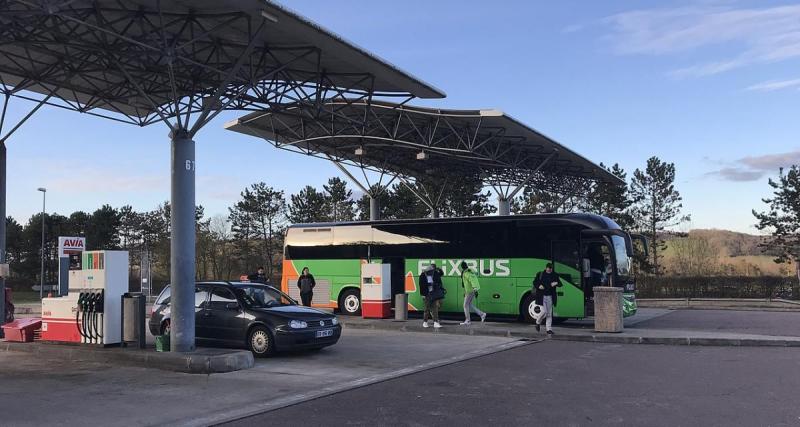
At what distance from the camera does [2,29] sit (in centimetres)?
1227

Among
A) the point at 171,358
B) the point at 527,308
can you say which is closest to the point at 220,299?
the point at 171,358

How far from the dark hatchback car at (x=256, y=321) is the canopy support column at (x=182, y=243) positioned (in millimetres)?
1347

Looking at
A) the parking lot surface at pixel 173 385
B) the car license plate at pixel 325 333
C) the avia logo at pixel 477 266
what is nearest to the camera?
the parking lot surface at pixel 173 385

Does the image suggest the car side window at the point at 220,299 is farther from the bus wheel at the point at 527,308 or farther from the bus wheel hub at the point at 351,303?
the bus wheel at the point at 527,308

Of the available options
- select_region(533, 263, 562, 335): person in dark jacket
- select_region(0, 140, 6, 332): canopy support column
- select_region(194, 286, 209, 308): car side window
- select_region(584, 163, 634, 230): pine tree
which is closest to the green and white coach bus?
select_region(533, 263, 562, 335): person in dark jacket

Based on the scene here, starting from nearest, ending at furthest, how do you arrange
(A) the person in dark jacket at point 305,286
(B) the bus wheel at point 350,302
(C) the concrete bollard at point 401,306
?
(C) the concrete bollard at point 401,306 < (A) the person in dark jacket at point 305,286 < (B) the bus wheel at point 350,302

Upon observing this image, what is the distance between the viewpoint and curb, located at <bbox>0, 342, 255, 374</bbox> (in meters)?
10.6

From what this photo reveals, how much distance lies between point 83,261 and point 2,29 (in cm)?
480

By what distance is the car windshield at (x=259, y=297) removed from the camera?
13102 mm

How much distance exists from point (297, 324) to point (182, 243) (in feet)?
8.89

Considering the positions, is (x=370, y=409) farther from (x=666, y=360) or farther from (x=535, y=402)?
(x=666, y=360)

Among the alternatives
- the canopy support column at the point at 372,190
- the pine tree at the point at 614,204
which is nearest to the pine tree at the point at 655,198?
the pine tree at the point at 614,204

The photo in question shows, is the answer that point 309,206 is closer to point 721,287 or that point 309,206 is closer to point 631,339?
point 721,287

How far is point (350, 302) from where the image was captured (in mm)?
21625
